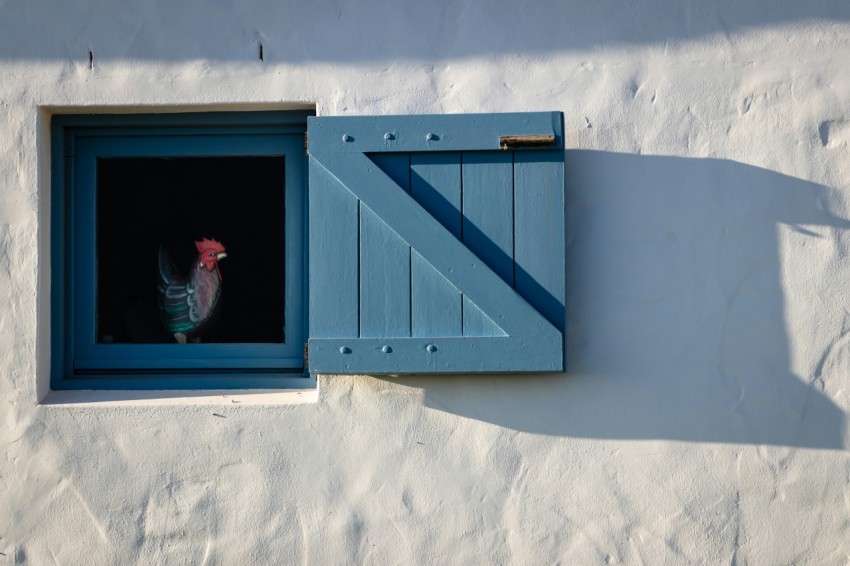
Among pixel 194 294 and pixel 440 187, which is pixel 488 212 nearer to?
pixel 440 187

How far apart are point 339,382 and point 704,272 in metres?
1.22

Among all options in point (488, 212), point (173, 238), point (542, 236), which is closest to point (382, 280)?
point (488, 212)

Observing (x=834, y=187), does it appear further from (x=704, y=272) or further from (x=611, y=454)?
(x=611, y=454)

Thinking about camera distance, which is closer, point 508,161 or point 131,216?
point 508,161

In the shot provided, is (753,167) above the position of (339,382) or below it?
above

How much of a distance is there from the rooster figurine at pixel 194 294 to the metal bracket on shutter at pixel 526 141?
3.53 feet

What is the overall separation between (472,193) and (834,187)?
3.79 ft

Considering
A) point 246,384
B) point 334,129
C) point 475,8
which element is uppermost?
point 475,8

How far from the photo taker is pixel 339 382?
350 cm

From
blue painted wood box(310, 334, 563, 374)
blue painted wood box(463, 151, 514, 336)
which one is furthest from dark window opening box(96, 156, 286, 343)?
blue painted wood box(463, 151, 514, 336)

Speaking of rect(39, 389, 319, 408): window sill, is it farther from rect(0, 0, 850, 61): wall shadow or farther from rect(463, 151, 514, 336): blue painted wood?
rect(0, 0, 850, 61): wall shadow

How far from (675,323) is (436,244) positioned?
81 cm

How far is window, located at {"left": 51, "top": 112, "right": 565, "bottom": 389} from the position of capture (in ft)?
11.0

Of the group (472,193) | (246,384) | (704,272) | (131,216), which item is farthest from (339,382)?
(704,272)
